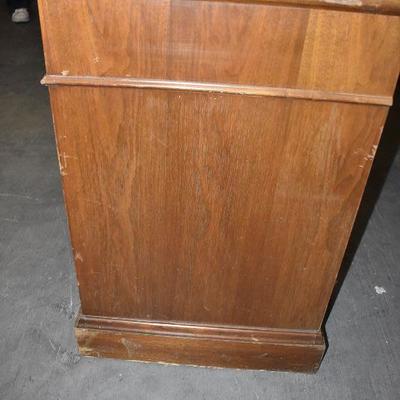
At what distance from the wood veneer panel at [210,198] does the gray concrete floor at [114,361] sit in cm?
18

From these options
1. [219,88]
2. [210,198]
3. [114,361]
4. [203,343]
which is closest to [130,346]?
[114,361]

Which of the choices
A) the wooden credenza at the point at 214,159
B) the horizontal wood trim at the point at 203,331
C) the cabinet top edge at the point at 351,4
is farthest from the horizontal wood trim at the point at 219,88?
the horizontal wood trim at the point at 203,331

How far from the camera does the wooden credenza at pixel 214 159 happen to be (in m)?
0.75

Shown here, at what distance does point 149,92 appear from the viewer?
0.82 m

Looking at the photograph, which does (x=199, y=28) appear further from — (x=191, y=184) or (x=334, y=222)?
(x=334, y=222)

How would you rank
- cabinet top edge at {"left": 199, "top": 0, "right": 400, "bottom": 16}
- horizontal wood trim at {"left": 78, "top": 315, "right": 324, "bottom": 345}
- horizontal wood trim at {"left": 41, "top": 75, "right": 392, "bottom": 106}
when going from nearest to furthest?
cabinet top edge at {"left": 199, "top": 0, "right": 400, "bottom": 16} < horizontal wood trim at {"left": 41, "top": 75, "right": 392, "bottom": 106} < horizontal wood trim at {"left": 78, "top": 315, "right": 324, "bottom": 345}

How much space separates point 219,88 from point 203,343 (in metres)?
0.70

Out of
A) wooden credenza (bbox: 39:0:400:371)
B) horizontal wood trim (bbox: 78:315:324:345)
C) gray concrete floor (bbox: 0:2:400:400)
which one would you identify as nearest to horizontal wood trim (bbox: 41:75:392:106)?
wooden credenza (bbox: 39:0:400:371)

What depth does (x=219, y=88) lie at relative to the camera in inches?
31.5

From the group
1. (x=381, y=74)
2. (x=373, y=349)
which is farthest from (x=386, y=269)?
(x=381, y=74)

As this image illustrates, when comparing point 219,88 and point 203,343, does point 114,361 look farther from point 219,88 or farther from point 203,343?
point 219,88

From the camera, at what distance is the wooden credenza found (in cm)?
75

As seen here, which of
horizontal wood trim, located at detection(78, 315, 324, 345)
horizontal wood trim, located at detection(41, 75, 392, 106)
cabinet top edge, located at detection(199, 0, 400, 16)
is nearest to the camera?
cabinet top edge, located at detection(199, 0, 400, 16)

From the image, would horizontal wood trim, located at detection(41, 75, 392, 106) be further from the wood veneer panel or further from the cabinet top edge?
the cabinet top edge
